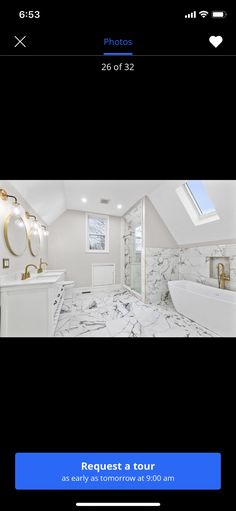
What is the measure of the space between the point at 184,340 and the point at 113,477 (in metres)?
0.32

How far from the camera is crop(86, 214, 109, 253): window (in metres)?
2.36

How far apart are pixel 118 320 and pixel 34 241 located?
54.3 inches

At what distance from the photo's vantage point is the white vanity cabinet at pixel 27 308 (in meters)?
1.06

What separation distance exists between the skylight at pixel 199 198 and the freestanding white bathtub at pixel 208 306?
1.10 metres

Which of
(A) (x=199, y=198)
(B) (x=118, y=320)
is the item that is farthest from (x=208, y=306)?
(A) (x=199, y=198)

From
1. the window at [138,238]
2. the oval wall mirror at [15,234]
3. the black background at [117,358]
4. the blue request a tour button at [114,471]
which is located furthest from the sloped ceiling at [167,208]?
the blue request a tour button at [114,471]

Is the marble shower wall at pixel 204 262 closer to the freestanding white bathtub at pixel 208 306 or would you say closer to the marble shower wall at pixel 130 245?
the freestanding white bathtub at pixel 208 306

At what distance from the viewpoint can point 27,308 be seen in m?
1.20
